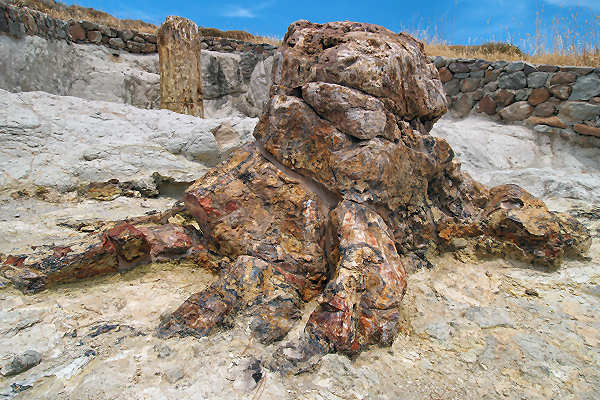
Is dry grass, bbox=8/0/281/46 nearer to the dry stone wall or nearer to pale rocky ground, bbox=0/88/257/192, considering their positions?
the dry stone wall

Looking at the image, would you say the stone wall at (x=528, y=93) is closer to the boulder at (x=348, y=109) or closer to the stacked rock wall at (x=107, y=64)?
the boulder at (x=348, y=109)

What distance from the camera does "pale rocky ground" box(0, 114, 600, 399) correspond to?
1.47 m

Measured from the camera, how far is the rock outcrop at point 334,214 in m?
1.89

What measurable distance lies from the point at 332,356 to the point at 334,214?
33.5 inches

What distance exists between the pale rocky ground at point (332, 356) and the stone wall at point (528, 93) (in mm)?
3814

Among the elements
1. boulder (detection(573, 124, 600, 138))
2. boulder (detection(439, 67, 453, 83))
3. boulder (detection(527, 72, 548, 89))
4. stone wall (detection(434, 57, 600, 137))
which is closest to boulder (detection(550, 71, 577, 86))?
stone wall (detection(434, 57, 600, 137))

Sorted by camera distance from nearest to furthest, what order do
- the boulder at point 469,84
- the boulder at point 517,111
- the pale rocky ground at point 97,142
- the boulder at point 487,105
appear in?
the pale rocky ground at point 97,142, the boulder at point 517,111, the boulder at point 487,105, the boulder at point 469,84

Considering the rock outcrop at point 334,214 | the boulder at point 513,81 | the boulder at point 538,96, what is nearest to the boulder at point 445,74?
the boulder at point 513,81

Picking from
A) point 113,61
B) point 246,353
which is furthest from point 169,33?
point 246,353

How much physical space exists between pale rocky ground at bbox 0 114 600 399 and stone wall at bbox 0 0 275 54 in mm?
5116

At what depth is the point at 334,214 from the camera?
2.27m

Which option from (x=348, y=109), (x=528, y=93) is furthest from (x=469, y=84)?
(x=348, y=109)

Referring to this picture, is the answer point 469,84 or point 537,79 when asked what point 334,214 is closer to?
point 537,79

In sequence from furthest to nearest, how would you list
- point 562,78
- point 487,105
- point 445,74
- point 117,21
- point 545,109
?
1. point 117,21
2. point 445,74
3. point 487,105
4. point 545,109
5. point 562,78
